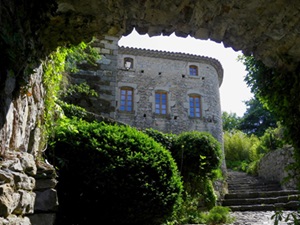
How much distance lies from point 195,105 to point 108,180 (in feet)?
39.5

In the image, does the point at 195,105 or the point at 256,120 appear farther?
the point at 256,120

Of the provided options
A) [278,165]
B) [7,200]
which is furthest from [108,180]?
[278,165]

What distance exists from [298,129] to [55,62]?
258cm

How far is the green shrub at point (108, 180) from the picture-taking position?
372cm

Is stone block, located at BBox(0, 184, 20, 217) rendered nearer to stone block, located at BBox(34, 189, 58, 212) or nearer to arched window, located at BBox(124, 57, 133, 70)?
stone block, located at BBox(34, 189, 58, 212)

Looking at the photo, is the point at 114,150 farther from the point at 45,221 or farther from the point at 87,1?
the point at 87,1

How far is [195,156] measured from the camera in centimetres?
769

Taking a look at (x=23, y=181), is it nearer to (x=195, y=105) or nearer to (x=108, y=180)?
(x=108, y=180)

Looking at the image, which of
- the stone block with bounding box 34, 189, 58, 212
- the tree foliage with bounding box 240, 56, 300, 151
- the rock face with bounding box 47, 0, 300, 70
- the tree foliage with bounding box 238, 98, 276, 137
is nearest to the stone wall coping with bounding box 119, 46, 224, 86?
the tree foliage with bounding box 238, 98, 276, 137

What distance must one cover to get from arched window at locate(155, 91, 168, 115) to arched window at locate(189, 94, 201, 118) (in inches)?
54.5

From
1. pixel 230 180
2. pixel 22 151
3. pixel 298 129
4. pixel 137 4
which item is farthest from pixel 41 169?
pixel 230 180

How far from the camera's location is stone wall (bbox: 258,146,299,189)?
9133 mm

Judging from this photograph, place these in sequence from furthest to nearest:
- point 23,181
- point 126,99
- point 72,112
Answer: point 126,99 < point 72,112 < point 23,181

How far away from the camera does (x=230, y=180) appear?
11.7m
